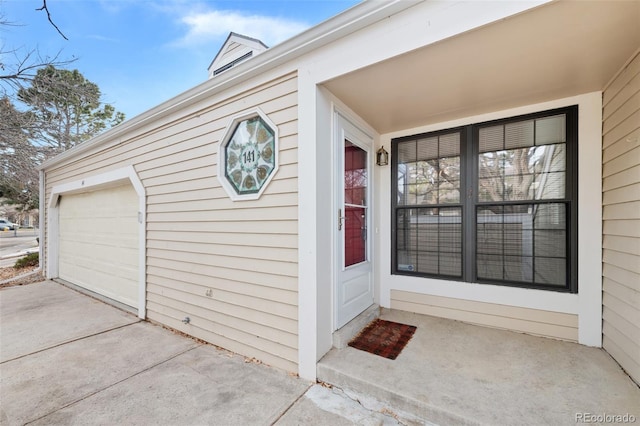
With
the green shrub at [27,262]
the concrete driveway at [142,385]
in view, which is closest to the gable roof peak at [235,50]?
the concrete driveway at [142,385]

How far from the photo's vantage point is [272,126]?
241cm

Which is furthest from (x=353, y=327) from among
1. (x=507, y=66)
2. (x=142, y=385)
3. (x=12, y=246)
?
(x=12, y=246)

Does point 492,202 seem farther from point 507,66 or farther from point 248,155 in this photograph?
point 248,155

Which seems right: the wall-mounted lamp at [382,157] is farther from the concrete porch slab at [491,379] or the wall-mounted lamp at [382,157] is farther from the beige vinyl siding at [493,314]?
the concrete porch slab at [491,379]

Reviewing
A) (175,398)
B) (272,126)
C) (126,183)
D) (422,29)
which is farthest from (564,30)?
(126,183)

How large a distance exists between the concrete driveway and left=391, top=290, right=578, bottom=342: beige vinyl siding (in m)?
1.55

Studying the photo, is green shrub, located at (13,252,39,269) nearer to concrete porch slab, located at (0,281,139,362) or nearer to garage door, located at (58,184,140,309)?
garage door, located at (58,184,140,309)

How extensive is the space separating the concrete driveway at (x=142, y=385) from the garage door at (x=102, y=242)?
3.59 feet

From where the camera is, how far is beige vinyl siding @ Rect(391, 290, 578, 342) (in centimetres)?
238

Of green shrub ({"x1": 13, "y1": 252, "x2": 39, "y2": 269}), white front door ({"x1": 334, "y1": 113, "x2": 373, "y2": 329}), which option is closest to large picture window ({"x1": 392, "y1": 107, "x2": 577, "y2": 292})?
white front door ({"x1": 334, "y1": 113, "x2": 373, "y2": 329})

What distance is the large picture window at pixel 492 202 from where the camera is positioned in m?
2.44

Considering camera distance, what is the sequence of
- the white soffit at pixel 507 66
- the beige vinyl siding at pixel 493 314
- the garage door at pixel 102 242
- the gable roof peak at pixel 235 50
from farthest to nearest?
the gable roof peak at pixel 235 50
the garage door at pixel 102 242
the beige vinyl siding at pixel 493 314
the white soffit at pixel 507 66

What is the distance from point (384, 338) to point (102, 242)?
17.4 ft

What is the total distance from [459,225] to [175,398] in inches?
121
